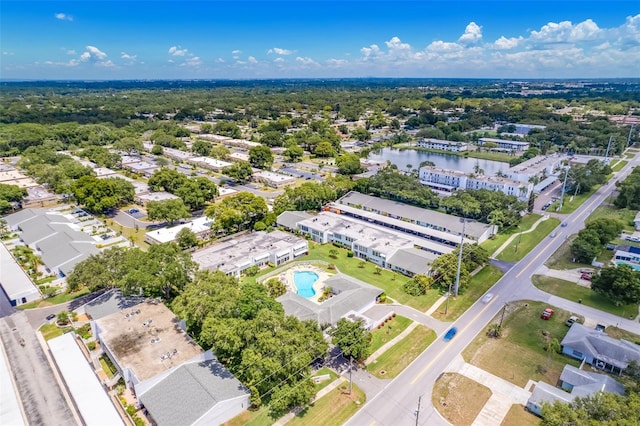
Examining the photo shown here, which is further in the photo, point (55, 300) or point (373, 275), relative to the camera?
point (373, 275)

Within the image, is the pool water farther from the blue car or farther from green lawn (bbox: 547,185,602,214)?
green lawn (bbox: 547,185,602,214)

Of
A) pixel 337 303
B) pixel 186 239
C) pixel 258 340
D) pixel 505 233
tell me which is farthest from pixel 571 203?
pixel 258 340

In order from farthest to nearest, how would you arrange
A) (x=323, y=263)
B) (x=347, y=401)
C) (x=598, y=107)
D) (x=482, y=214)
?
(x=598, y=107) < (x=482, y=214) < (x=323, y=263) < (x=347, y=401)

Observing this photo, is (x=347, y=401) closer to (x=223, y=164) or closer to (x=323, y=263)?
(x=323, y=263)

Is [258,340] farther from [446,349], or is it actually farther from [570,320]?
[570,320]

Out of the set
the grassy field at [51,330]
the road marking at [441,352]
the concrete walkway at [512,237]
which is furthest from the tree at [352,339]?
the concrete walkway at [512,237]

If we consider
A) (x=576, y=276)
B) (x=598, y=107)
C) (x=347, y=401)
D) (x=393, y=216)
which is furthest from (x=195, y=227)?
(x=598, y=107)
